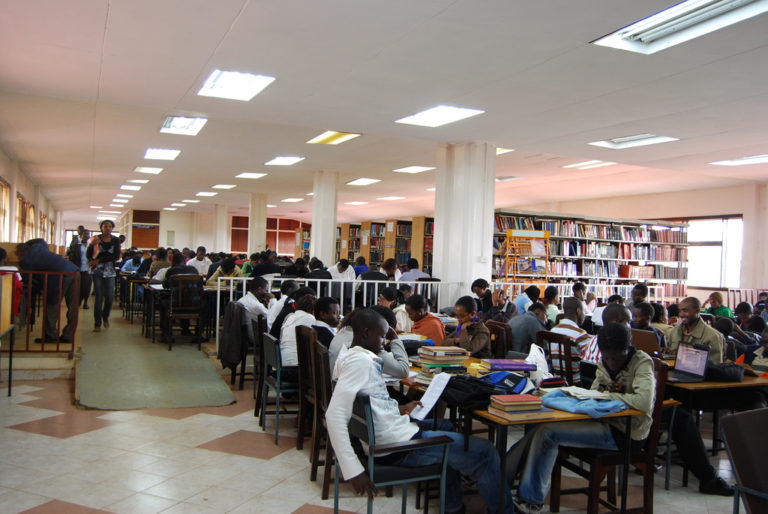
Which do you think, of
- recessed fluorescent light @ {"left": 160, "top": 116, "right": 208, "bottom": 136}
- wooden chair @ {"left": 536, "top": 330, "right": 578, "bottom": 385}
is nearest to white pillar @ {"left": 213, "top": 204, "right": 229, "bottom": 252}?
recessed fluorescent light @ {"left": 160, "top": 116, "right": 208, "bottom": 136}

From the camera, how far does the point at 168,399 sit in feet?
17.6

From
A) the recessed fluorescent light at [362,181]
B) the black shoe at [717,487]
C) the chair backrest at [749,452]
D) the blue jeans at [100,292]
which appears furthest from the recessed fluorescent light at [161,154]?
the chair backrest at [749,452]

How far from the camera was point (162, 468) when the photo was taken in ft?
12.3

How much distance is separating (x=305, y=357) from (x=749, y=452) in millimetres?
2545

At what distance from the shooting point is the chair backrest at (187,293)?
7.72 meters

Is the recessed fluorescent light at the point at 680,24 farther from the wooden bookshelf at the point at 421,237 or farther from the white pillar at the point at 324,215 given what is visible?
the white pillar at the point at 324,215

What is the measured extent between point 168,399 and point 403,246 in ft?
29.1

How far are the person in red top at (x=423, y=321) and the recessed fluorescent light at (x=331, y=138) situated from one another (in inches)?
171

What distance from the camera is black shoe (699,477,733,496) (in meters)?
3.68

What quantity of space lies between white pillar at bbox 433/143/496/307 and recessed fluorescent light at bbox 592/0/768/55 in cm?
389

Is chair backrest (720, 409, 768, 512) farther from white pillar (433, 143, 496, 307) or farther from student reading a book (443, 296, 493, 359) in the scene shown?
→ white pillar (433, 143, 496, 307)

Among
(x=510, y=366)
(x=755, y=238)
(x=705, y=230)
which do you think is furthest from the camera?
(x=705, y=230)

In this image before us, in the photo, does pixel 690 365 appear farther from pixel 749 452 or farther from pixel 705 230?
pixel 705 230

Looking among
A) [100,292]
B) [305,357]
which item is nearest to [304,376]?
[305,357]
